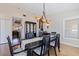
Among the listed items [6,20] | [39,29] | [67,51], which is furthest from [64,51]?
[6,20]

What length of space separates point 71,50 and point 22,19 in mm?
1198

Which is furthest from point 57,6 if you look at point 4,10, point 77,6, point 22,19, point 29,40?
point 4,10

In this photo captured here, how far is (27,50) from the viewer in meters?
1.81

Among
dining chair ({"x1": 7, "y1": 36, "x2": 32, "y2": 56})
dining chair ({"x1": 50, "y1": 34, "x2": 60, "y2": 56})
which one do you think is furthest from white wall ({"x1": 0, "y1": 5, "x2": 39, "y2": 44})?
dining chair ({"x1": 50, "y1": 34, "x2": 60, "y2": 56})

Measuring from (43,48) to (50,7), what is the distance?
884mm

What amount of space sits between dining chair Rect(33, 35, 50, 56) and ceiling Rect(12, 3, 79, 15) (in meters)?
0.55

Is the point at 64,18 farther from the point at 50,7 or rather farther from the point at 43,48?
the point at 43,48

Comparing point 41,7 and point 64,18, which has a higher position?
point 41,7

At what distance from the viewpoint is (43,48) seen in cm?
194

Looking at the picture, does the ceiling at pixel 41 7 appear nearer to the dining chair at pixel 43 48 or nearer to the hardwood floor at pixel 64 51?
the dining chair at pixel 43 48

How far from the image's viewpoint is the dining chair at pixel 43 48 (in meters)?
1.88

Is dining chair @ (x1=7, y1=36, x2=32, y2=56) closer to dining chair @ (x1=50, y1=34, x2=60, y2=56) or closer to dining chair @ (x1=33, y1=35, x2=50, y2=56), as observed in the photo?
dining chair @ (x1=33, y1=35, x2=50, y2=56)

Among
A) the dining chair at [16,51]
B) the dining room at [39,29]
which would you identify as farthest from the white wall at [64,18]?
the dining chair at [16,51]

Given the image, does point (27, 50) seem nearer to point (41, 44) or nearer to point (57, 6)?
point (41, 44)
